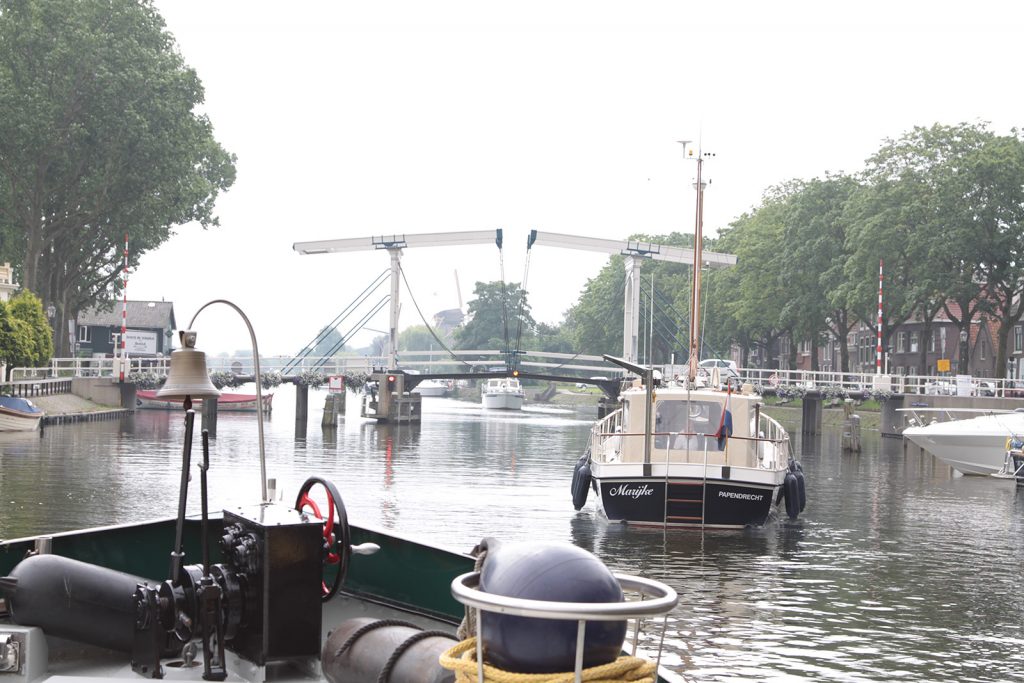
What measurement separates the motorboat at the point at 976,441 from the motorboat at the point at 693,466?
15.6m

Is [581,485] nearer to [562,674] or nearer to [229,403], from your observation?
[562,674]

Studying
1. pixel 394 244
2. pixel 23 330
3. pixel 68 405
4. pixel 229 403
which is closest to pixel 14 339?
pixel 23 330

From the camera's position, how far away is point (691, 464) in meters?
21.1

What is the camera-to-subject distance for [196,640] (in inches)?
274

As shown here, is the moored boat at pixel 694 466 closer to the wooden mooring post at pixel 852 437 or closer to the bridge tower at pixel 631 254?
the wooden mooring post at pixel 852 437

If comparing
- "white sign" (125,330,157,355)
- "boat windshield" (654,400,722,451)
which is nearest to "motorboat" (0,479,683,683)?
"boat windshield" (654,400,722,451)

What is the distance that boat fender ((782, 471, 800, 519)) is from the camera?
2297 centimetres

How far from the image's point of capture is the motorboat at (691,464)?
21234mm

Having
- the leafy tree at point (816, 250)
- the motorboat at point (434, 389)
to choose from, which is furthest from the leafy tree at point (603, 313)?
the leafy tree at point (816, 250)

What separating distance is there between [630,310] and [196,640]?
179 feet

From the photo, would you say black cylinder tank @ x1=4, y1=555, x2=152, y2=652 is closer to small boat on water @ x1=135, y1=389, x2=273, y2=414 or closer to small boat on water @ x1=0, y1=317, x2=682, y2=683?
small boat on water @ x1=0, y1=317, x2=682, y2=683

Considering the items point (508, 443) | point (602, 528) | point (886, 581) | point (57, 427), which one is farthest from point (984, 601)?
point (57, 427)

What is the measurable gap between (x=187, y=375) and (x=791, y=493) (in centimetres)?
1813

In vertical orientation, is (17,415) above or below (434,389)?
above
